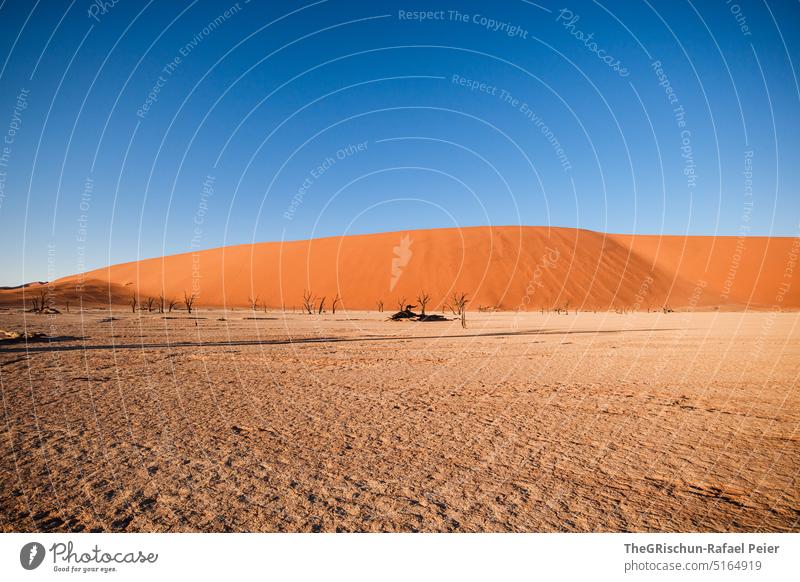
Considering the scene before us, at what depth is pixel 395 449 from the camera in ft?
19.6

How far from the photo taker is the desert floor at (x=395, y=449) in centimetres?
411

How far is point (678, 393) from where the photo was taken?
9984mm

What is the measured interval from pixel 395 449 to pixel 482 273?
86.8 metres

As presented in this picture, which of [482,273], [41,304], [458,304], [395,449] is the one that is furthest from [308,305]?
[395,449]

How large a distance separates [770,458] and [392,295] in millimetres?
83471

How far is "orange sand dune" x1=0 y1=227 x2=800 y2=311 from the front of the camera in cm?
8712

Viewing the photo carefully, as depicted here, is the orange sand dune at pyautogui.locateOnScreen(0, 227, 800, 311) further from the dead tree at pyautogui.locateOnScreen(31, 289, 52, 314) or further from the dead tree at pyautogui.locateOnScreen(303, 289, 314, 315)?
the dead tree at pyautogui.locateOnScreen(303, 289, 314, 315)

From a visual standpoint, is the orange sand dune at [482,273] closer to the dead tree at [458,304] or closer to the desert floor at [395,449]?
the dead tree at [458,304]
